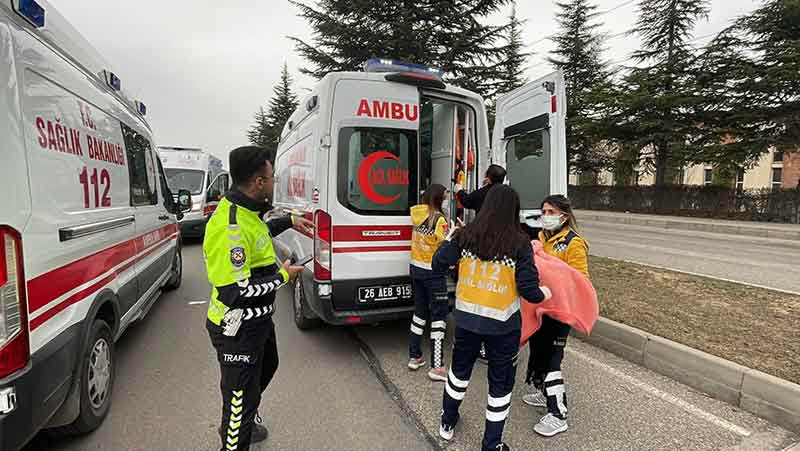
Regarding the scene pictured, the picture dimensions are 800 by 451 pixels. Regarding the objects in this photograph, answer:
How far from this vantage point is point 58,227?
7.47ft

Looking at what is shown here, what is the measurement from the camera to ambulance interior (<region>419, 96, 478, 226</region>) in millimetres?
4664

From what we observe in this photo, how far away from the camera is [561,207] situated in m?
3.01

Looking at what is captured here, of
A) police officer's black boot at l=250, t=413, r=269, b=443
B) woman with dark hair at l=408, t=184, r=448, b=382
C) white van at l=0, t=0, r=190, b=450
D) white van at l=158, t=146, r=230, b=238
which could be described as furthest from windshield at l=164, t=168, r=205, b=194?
police officer's black boot at l=250, t=413, r=269, b=443

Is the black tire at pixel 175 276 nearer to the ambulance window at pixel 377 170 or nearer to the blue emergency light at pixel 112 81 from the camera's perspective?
the blue emergency light at pixel 112 81

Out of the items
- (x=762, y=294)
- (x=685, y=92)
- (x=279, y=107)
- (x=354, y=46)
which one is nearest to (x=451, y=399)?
(x=762, y=294)

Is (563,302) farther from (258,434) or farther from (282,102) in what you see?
(282,102)

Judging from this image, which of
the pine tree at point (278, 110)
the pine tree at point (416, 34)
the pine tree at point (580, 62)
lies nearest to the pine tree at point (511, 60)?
the pine tree at point (416, 34)

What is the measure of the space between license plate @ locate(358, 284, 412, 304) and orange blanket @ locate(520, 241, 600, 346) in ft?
4.97

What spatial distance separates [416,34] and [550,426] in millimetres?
13660

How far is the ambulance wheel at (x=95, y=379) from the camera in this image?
2.65 meters

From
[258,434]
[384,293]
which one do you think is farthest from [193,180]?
[258,434]

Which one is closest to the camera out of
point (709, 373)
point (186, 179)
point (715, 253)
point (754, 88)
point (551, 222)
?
point (551, 222)

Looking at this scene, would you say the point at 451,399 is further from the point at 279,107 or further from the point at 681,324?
the point at 279,107

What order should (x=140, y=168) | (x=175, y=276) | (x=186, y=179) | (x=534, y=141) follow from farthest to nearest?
(x=186, y=179) → (x=175, y=276) → (x=534, y=141) → (x=140, y=168)
